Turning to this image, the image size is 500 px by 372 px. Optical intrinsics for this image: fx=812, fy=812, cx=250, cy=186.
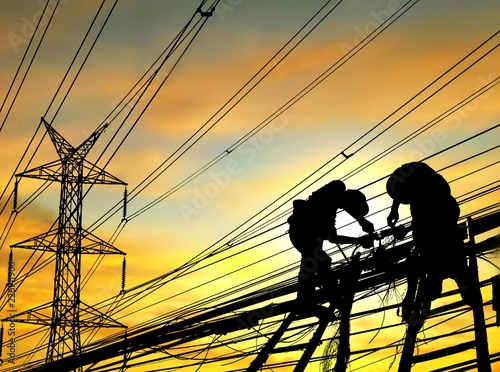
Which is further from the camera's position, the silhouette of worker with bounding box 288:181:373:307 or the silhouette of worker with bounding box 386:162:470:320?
the silhouette of worker with bounding box 288:181:373:307

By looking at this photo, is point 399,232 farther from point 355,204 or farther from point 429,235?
point 429,235

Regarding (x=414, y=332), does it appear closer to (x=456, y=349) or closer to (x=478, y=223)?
(x=456, y=349)

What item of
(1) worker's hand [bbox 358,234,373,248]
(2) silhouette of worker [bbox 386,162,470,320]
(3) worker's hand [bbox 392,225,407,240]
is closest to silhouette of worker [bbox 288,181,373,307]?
(1) worker's hand [bbox 358,234,373,248]

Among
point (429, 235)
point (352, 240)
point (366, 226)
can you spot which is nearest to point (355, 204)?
point (366, 226)

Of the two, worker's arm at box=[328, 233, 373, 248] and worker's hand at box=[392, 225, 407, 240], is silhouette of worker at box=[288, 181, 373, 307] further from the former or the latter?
worker's hand at box=[392, 225, 407, 240]

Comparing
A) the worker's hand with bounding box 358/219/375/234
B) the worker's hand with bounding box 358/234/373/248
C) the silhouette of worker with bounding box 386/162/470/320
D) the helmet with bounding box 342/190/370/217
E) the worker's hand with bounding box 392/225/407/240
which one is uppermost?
Result: the helmet with bounding box 342/190/370/217

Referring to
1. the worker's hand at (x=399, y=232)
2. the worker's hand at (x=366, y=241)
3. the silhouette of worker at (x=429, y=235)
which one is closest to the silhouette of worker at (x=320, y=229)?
the worker's hand at (x=366, y=241)

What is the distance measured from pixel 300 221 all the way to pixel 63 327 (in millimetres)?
16740

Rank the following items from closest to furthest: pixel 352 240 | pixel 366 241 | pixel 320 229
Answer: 1. pixel 366 241
2. pixel 352 240
3. pixel 320 229

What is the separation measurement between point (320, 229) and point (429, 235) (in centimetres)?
238

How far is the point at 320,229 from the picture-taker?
1162cm

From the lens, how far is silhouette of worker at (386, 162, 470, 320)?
30.4 feet

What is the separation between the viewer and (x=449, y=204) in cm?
966

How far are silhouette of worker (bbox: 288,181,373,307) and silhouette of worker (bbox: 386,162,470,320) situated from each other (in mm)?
1146
